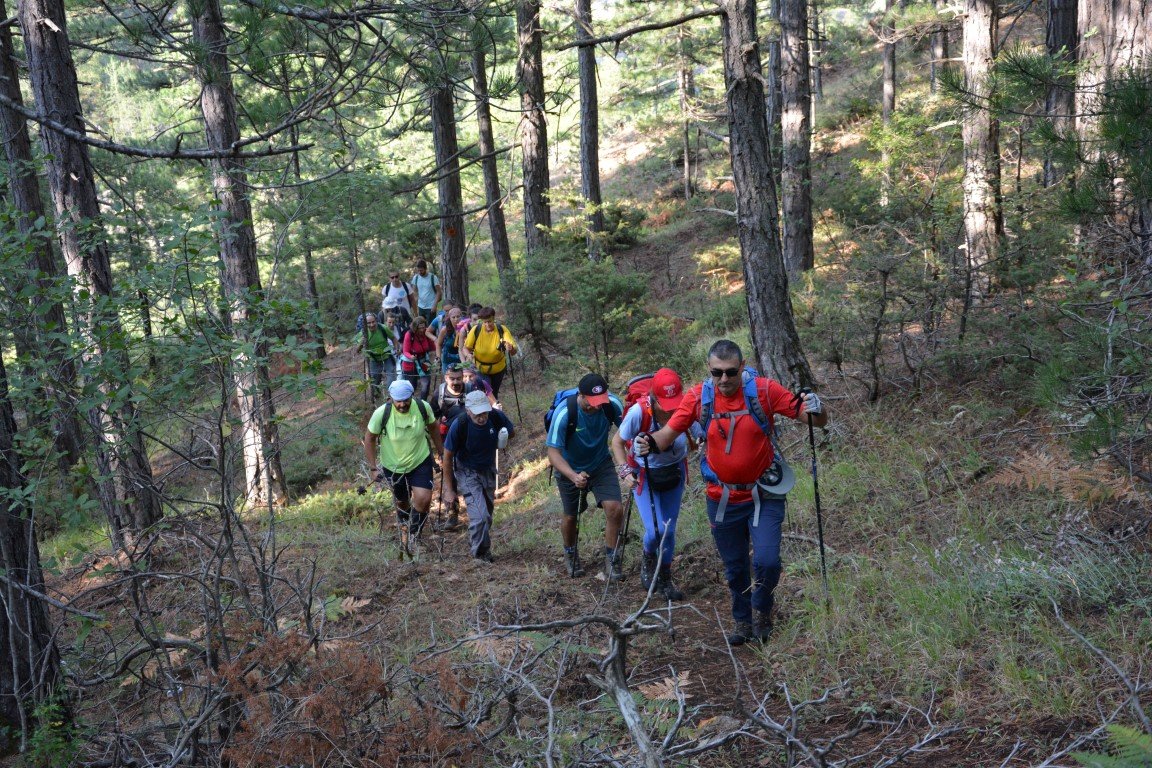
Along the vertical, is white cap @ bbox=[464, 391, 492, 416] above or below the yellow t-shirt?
below

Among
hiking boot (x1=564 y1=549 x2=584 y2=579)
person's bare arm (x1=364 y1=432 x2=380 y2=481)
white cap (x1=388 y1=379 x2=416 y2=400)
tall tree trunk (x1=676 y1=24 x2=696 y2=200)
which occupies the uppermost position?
tall tree trunk (x1=676 y1=24 x2=696 y2=200)

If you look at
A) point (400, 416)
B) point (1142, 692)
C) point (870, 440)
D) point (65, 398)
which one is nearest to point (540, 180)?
point (400, 416)

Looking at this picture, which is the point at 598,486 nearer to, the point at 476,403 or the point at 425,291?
the point at 476,403

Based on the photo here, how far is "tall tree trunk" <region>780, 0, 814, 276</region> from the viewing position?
44.8ft

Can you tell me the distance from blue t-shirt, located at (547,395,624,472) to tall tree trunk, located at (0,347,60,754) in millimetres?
3759

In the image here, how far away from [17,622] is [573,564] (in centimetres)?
419

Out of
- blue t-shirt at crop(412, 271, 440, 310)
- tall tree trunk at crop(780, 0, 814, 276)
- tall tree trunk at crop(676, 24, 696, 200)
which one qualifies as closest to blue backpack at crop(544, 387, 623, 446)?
tall tree trunk at crop(780, 0, 814, 276)

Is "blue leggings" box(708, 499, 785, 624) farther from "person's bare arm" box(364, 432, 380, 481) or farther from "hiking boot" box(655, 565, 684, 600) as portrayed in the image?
"person's bare arm" box(364, 432, 380, 481)

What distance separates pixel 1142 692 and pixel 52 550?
43.3ft

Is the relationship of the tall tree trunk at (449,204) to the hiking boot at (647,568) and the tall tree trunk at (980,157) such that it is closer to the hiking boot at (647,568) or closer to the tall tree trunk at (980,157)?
the tall tree trunk at (980,157)

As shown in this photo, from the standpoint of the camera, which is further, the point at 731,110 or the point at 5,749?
the point at 731,110

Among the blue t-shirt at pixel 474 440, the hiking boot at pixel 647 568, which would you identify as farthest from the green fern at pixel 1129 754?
the blue t-shirt at pixel 474 440

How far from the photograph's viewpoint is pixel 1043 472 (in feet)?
19.1

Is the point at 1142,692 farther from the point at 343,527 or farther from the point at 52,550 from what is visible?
the point at 52,550
